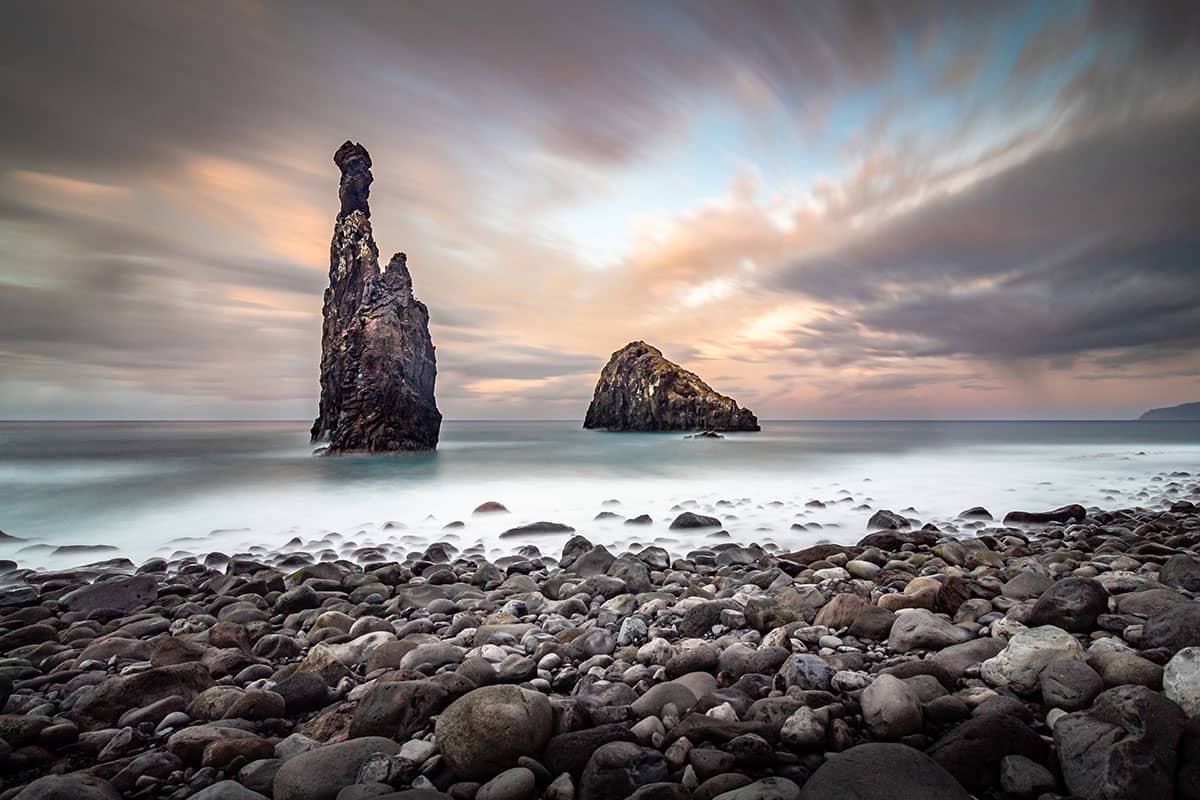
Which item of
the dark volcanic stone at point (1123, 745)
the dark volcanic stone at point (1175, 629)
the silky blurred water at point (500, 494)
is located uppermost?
the dark volcanic stone at point (1175, 629)

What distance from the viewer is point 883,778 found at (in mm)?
2027

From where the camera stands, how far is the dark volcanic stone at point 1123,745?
2.00 m

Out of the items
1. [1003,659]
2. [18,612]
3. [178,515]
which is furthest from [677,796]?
[178,515]

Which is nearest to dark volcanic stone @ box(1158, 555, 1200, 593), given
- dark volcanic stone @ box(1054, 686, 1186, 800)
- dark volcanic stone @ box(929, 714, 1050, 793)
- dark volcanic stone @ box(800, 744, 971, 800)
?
dark volcanic stone @ box(1054, 686, 1186, 800)

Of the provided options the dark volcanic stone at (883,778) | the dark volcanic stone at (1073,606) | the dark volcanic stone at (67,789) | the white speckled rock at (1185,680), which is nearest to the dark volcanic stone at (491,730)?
the dark volcanic stone at (883,778)

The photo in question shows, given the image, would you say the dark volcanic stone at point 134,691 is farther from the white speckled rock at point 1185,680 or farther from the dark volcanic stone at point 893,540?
the dark volcanic stone at point 893,540

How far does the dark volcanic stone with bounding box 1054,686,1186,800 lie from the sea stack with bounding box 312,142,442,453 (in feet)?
102

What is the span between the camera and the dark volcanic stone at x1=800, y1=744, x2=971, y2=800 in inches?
77.7

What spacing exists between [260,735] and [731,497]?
40.7 ft

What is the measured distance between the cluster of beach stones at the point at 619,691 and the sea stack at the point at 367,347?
85.0ft

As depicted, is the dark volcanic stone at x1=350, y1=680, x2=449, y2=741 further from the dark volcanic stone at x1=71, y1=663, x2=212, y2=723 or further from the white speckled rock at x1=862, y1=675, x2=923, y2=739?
the white speckled rock at x1=862, y1=675, x2=923, y2=739

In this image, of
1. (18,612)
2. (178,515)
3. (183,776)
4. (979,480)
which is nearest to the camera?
(183,776)

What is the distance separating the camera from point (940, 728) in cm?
258

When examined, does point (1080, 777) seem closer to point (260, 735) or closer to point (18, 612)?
point (260, 735)
